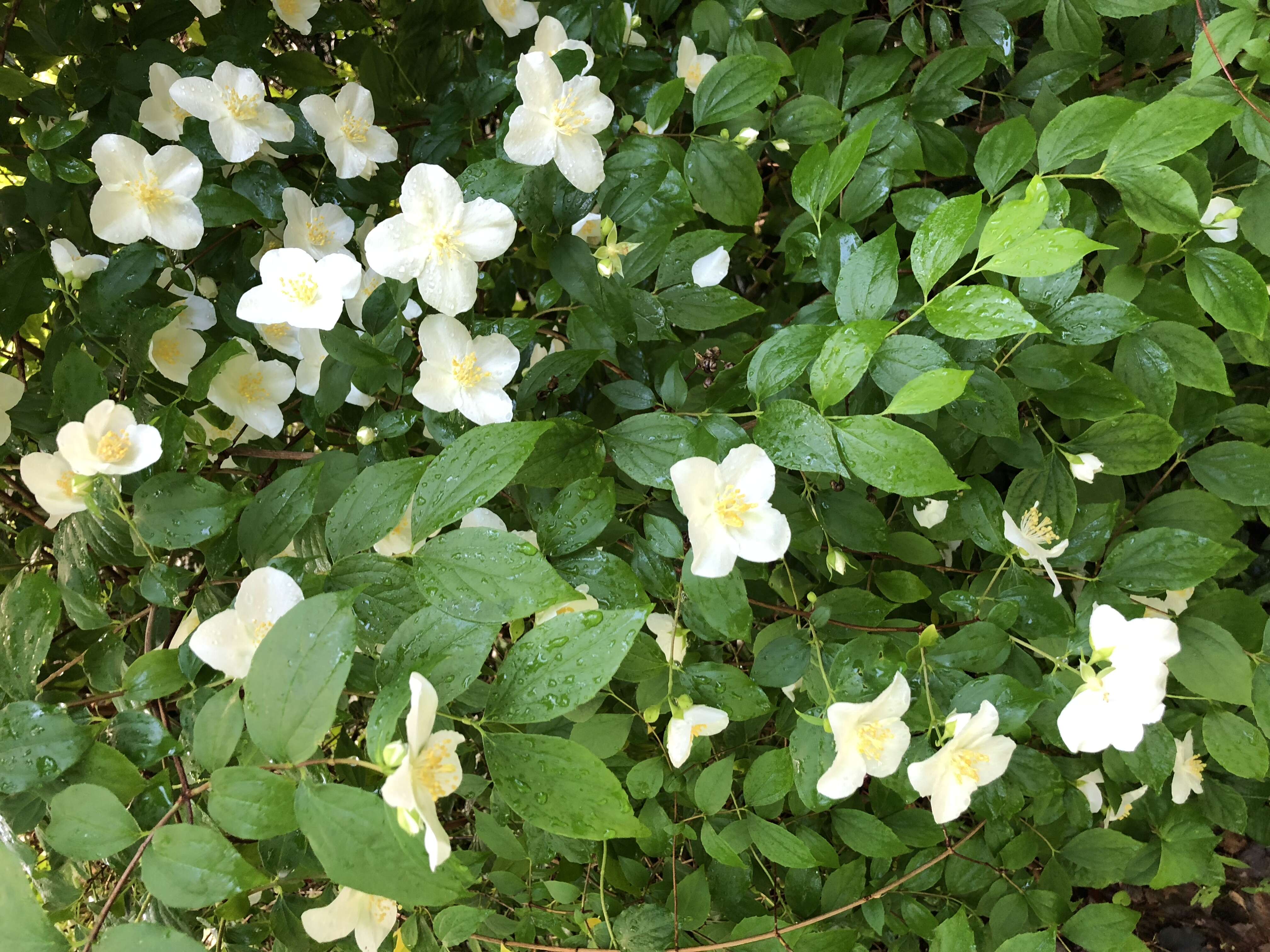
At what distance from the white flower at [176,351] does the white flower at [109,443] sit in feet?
0.70

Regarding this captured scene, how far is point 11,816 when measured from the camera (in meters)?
0.72

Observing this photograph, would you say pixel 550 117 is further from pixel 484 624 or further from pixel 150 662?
pixel 150 662

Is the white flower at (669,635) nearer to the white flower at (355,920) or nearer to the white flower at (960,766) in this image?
the white flower at (960,766)

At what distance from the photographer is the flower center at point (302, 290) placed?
83 centimetres

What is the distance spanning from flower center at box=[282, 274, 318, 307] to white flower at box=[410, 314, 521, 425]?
11 cm

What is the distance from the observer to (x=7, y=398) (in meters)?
0.86

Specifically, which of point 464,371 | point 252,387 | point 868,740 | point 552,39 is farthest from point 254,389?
point 868,740

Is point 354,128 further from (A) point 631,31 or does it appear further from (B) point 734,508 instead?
(B) point 734,508

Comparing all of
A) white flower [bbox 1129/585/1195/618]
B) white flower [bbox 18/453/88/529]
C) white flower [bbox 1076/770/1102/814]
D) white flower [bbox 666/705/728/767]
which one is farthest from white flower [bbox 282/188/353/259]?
white flower [bbox 1076/770/1102/814]

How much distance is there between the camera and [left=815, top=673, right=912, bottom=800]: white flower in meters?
0.78

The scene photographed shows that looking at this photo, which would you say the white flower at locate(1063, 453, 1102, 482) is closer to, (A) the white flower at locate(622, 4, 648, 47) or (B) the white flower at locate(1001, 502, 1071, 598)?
(B) the white flower at locate(1001, 502, 1071, 598)

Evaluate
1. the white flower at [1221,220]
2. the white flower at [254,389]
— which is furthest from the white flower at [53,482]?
the white flower at [1221,220]

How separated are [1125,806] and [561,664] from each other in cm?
128

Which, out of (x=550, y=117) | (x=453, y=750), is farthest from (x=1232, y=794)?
(x=550, y=117)
